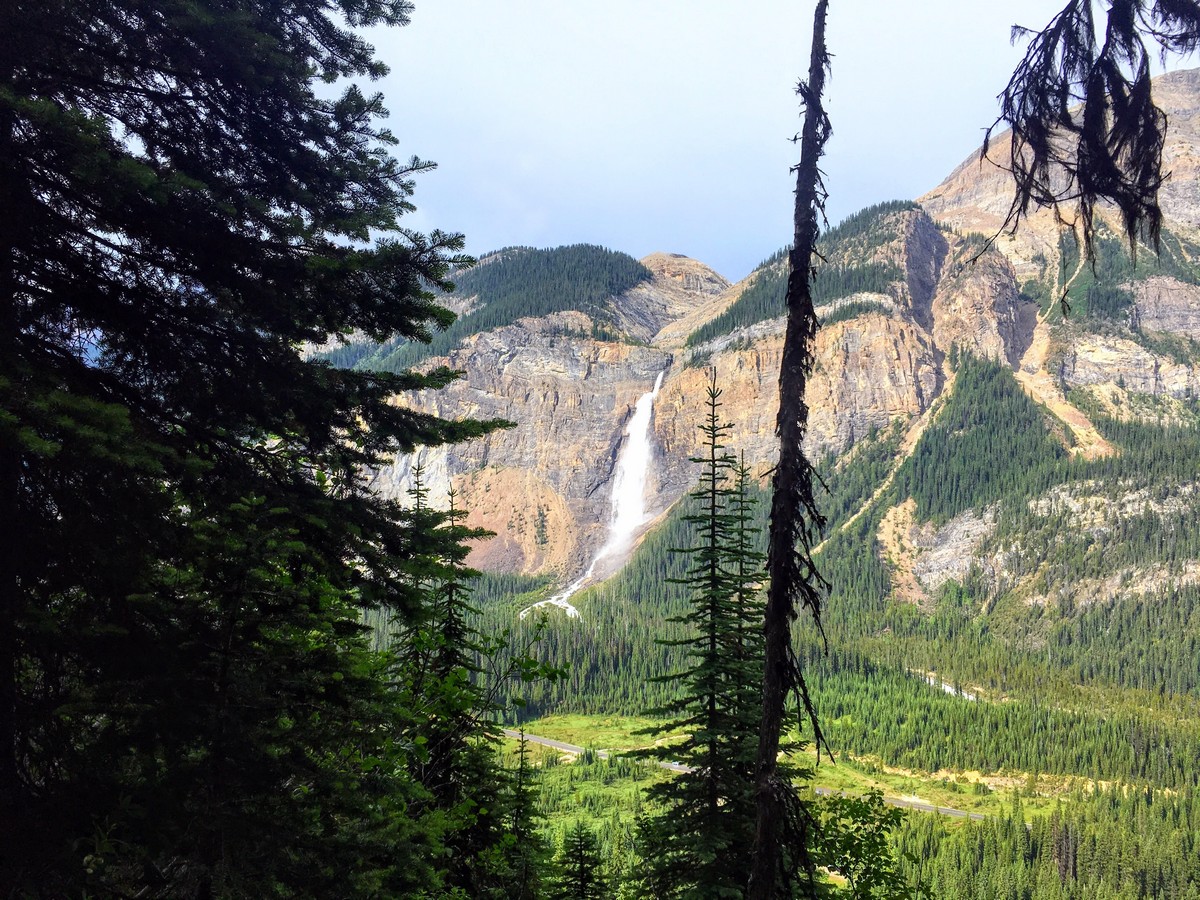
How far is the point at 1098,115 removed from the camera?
227 inches

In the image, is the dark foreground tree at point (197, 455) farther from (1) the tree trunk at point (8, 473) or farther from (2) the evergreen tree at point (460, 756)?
(2) the evergreen tree at point (460, 756)

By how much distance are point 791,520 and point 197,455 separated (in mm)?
5692

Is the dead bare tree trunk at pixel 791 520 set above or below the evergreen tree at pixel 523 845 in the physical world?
above

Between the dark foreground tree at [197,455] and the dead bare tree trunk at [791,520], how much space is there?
3.39 meters

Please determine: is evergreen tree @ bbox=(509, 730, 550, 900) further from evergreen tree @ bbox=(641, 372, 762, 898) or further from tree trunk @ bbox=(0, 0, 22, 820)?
tree trunk @ bbox=(0, 0, 22, 820)

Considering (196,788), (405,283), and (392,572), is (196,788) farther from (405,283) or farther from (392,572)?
(405,283)

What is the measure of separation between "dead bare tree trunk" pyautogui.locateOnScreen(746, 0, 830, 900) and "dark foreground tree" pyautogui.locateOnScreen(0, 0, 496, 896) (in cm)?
339

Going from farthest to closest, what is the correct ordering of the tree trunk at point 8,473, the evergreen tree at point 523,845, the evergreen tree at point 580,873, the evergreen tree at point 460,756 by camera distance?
the evergreen tree at point 580,873, the evergreen tree at point 523,845, the evergreen tree at point 460,756, the tree trunk at point 8,473

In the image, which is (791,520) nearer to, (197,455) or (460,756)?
(197,455)

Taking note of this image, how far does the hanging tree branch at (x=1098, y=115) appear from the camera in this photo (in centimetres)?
560

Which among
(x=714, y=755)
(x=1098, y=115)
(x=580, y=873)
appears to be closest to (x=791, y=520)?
(x=1098, y=115)

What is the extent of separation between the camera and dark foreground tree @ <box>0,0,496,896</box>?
5.35 metres

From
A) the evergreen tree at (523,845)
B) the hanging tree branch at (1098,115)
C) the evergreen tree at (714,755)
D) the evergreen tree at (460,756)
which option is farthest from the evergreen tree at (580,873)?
the hanging tree branch at (1098,115)

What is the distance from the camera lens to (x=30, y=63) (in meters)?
6.05
